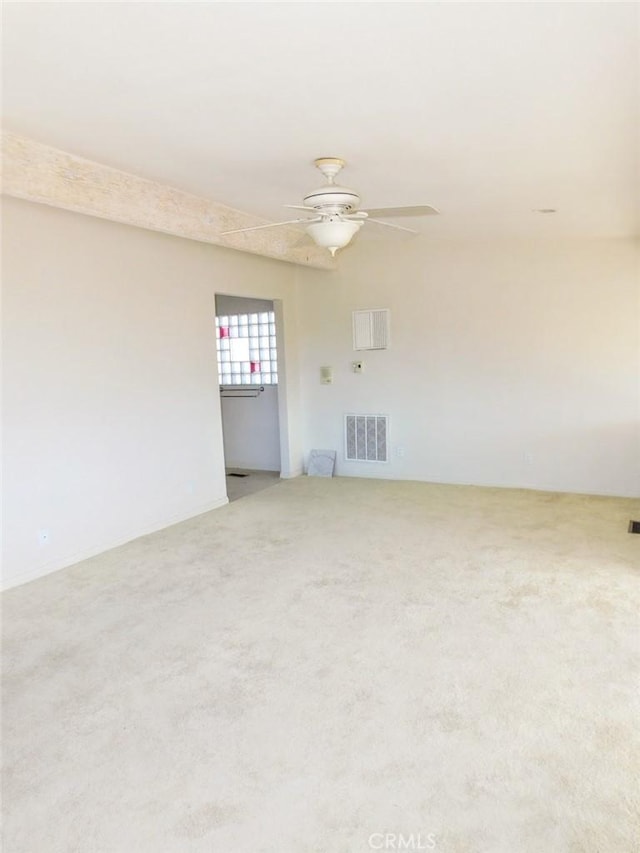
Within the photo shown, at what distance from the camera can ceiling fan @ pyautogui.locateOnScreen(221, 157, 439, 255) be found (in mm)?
3234

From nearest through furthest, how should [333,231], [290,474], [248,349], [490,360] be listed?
[333,231] < [490,360] < [290,474] < [248,349]

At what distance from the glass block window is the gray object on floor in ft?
3.34

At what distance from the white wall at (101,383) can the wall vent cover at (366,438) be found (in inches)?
65.0

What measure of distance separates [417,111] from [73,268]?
8.50 ft

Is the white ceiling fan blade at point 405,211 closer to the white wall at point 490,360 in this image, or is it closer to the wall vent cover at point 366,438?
the white wall at point 490,360

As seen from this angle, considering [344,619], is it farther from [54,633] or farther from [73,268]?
[73,268]

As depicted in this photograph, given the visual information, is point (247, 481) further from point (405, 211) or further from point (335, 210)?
point (405, 211)

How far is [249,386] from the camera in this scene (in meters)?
7.30

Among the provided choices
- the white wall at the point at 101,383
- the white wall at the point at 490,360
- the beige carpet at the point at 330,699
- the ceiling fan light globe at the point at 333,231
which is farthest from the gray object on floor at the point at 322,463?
the ceiling fan light globe at the point at 333,231

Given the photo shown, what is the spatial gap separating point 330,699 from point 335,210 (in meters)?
2.43

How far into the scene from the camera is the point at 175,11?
187 centimetres

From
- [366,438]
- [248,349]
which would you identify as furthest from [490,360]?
[248,349]

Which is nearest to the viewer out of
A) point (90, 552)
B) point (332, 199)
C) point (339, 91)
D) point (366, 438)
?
point (339, 91)

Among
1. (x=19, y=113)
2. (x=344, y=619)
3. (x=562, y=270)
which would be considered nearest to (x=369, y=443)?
(x=562, y=270)
